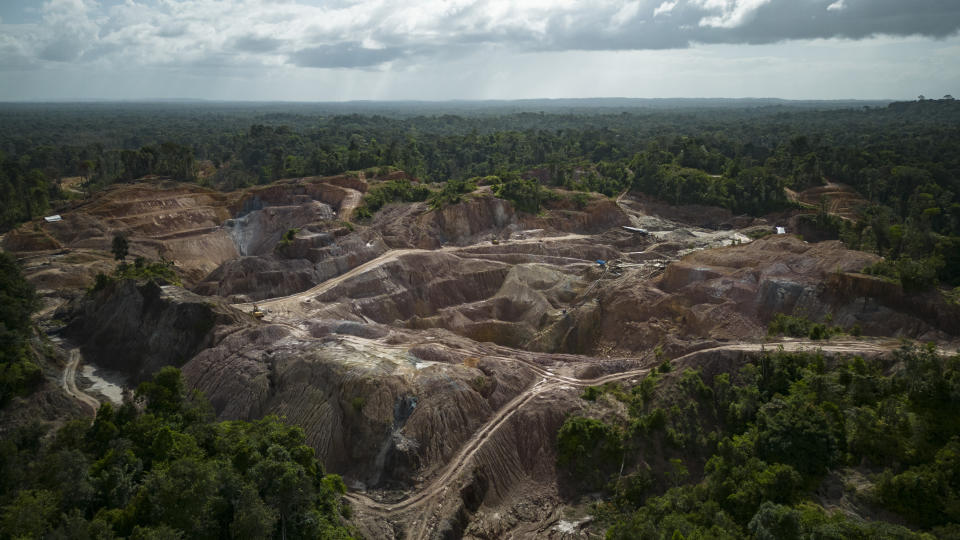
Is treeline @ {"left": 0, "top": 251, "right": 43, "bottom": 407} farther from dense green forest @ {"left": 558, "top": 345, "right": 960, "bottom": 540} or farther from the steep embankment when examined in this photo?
dense green forest @ {"left": 558, "top": 345, "right": 960, "bottom": 540}

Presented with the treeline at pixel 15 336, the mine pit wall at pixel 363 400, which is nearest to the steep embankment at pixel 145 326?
the treeline at pixel 15 336

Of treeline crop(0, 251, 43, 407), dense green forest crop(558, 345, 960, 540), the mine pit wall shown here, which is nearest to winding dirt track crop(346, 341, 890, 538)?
the mine pit wall

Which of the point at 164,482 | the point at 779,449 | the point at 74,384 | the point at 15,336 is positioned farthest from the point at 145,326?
the point at 779,449

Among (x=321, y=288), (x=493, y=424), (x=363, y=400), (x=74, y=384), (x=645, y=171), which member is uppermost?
(x=645, y=171)

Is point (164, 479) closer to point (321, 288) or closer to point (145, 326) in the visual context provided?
point (145, 326)

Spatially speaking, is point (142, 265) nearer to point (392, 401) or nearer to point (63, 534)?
point (392, 401)

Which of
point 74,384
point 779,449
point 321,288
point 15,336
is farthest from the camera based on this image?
point 321,288
